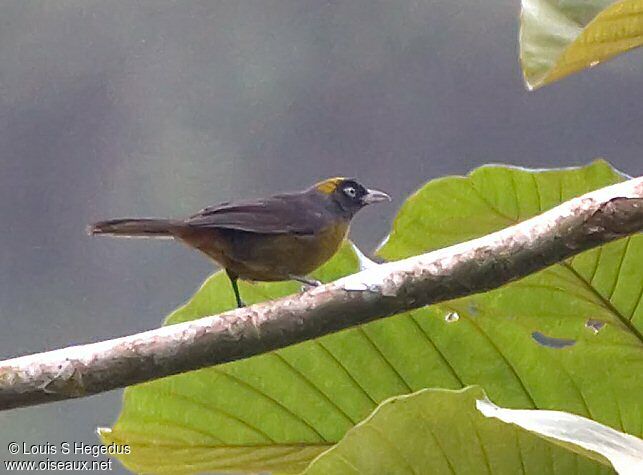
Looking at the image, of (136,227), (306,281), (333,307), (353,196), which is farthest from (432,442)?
(353,196)

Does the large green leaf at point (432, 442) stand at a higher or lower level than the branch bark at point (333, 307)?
lower

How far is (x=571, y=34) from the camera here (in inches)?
60.9

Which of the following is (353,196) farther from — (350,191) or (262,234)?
(262,234)

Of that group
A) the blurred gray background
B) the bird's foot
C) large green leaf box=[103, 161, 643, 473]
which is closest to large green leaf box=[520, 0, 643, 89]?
large green leaf box=[103, 161, 643, 473]

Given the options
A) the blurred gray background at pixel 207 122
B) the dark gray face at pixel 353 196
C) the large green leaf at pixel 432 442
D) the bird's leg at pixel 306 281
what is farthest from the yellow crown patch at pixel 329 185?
the large green leaf at pixel 432 442

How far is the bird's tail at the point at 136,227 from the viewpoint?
1.67 metres

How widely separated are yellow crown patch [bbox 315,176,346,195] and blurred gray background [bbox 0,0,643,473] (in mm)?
674

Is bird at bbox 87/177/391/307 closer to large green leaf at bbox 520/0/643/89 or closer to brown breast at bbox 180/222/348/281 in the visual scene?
brown breast at bbox 180/222/348/281

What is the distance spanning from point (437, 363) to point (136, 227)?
52 cm

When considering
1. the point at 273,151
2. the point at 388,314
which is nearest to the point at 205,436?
the point at 388,314

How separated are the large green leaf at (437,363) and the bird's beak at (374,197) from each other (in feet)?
1.85

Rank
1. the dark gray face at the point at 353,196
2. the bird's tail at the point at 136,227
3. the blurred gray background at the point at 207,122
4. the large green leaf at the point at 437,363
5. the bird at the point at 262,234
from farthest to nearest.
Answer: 1. the blurred gray background at the point at 207,122
2. the dark gray face at the point at 353,196
3. the bird at the point at 262,234
4. the bird's tail at the point at 136,227
5. the large green leaf at the point at 437,363

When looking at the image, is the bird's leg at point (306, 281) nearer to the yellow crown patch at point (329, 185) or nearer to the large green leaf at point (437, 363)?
the large green leaf at point (437, 363)

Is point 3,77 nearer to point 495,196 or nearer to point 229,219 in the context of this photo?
point 229,219
